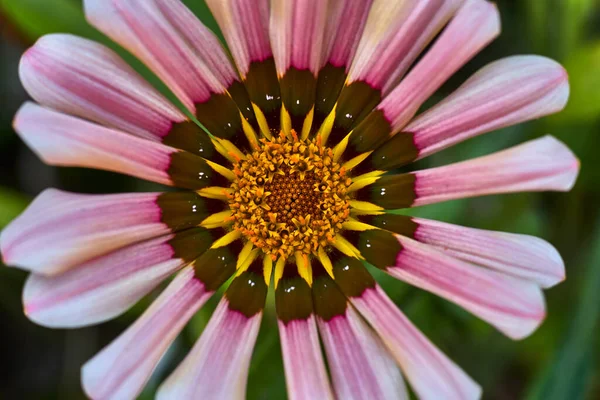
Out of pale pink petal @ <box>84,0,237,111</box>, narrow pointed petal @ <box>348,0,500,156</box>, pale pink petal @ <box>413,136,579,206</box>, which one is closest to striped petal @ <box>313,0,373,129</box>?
narrow pointed petal @ <box>348,0,500,156</box>

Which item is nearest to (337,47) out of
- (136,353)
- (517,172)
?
(517,172)

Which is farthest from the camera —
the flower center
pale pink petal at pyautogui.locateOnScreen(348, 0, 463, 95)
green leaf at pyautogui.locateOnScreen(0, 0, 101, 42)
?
green leaf at pyautogui.locateOnScreen(0, 0, 101, 42)

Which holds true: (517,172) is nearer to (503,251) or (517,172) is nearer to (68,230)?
(503,251)

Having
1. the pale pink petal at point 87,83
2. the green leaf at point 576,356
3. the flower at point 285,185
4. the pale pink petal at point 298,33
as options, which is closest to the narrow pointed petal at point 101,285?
the flower at point 285,185

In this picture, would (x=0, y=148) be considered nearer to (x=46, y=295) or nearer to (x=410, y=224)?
(x=46, y=295)

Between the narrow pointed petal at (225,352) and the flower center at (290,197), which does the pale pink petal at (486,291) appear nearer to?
the flower center at (290,197)

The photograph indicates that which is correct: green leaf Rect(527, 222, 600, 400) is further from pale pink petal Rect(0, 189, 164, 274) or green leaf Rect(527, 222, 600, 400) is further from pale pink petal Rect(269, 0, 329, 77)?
pale pink petal Rect(0, 189, 164, 274)

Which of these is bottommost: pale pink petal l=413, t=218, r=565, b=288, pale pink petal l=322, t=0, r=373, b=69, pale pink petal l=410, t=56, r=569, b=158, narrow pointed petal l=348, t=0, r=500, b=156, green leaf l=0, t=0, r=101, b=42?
pale pink petal l=413, t=218, r=565, b=288
